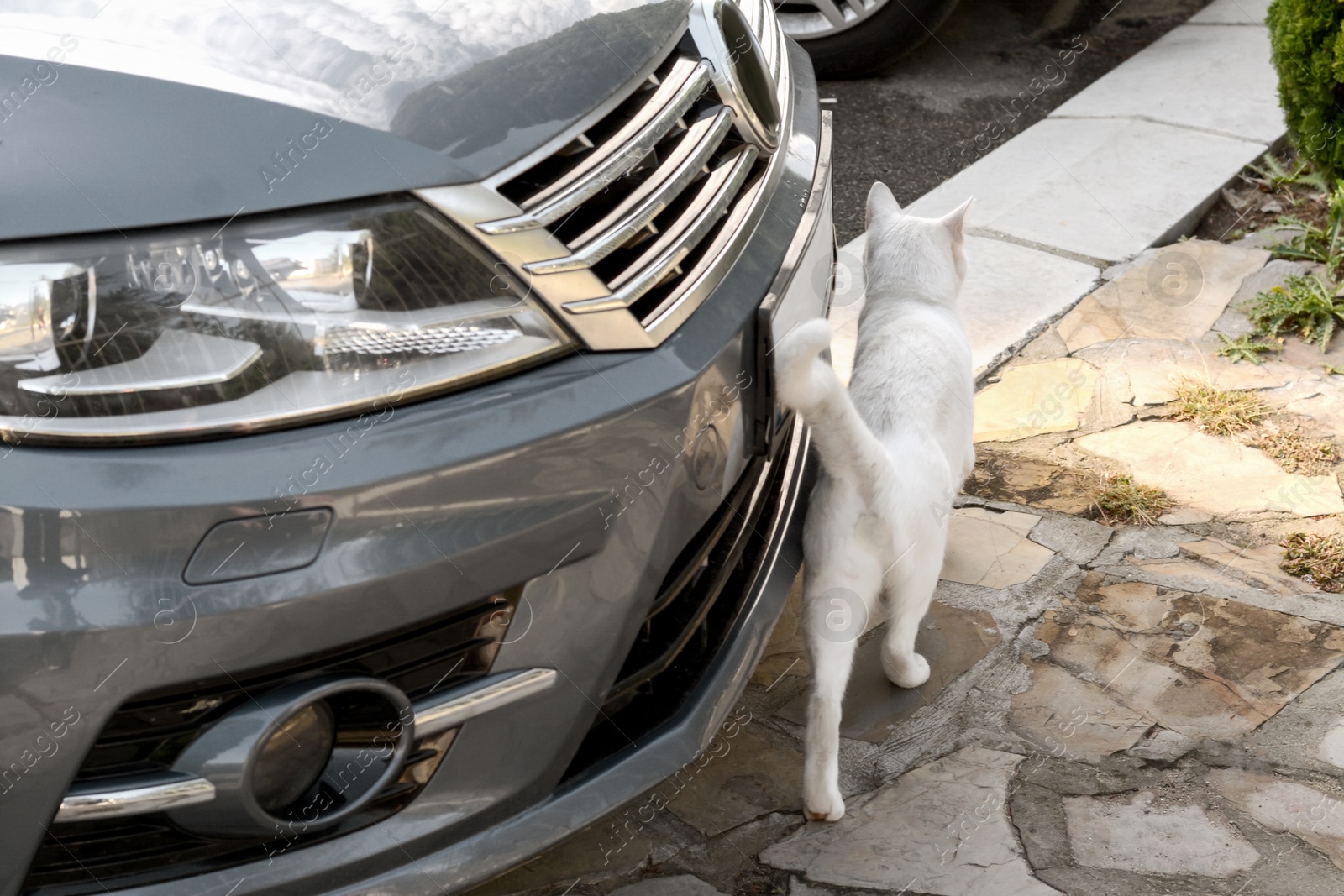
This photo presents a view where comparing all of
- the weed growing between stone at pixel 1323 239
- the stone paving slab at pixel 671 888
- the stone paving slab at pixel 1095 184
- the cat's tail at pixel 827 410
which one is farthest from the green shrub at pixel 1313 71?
the stone paving slab at pixel 671 888

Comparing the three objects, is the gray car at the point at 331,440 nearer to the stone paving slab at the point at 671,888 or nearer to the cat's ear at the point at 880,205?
the stone paving slab at the point at 671,888

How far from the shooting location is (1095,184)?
4.39 meters

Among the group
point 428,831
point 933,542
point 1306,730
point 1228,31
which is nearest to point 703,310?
point 933,542

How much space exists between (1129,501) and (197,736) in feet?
7.49

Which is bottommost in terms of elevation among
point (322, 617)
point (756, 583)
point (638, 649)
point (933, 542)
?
point (933, 542)

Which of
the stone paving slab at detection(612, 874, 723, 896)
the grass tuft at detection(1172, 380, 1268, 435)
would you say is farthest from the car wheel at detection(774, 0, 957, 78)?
the stone paving slab at detection(612, 874, 723, 896)

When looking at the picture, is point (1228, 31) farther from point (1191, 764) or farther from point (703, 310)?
point (703, 310)

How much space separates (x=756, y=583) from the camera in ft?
6.67

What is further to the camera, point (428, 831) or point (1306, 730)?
point (1306, 730)

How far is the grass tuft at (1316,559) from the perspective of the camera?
2629mm

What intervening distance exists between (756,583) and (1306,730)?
3.72 ft

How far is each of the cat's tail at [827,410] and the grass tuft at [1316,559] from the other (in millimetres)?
1238

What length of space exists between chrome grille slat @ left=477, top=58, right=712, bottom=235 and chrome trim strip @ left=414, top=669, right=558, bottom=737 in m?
0.58

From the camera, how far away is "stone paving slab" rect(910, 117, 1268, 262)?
4105 mm
